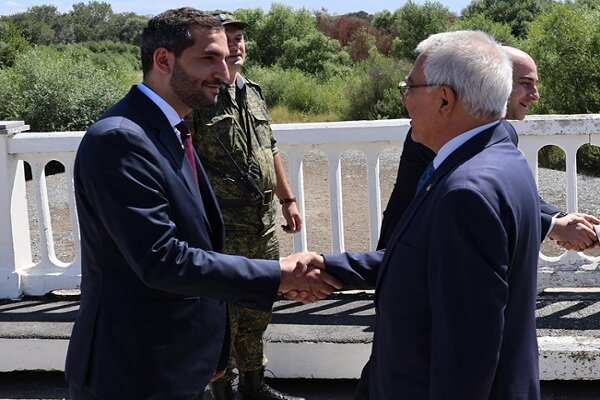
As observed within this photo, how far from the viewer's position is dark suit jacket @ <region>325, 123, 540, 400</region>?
2.25m

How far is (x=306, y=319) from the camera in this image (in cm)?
543

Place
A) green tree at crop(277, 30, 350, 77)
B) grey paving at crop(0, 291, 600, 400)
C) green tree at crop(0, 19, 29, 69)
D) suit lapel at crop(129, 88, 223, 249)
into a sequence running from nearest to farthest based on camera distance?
suit lapel at crop(129, 88, 223, 249), grey paving at crop(0, 291, 600, 400), green tree at crop(0, 19, 29, 69), green tree at crop(277, 30, 350, 77)

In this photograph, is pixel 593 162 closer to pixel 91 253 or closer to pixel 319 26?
pixel 91 253

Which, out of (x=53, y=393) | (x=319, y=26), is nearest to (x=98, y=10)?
(x=319, y=26)

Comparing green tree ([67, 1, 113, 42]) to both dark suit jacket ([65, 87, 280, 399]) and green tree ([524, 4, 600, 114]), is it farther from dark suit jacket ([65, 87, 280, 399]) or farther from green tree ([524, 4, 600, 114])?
dark suit jacket ([65, 87, 280, 399])

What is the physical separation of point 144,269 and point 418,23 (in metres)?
28.1

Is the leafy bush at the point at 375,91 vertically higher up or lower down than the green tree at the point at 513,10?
lower down

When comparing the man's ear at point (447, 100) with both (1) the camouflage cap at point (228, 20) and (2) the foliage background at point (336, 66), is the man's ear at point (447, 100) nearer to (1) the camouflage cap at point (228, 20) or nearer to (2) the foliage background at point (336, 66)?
(1) the camouflage cap at point (228, 20)

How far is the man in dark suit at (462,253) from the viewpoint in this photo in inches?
88.7

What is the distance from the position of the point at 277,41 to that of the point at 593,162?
18.9 metres

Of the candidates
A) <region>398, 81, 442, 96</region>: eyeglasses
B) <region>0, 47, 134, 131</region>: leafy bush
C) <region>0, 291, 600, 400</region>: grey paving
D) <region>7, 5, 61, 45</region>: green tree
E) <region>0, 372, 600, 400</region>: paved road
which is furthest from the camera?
<region>7, 5, 61, 45</region>: green tree

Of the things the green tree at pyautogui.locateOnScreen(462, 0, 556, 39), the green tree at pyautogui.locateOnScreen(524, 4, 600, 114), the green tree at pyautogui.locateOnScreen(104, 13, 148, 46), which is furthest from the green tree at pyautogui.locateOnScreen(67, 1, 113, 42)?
the green tree at pyautogui.locateOnScreen(524, 4, 600, 114)

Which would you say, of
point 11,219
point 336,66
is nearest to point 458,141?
point 11,219

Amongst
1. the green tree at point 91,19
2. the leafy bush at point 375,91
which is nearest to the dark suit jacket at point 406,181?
the leafy bush at point 375,91
